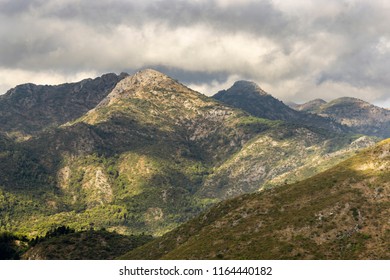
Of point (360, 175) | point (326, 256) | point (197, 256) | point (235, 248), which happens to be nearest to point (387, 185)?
point (360, 175)

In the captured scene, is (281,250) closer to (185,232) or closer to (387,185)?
(387,185)

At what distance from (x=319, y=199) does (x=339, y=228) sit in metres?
23.5

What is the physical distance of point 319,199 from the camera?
148875 millimetres

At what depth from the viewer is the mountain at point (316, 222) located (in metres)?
118

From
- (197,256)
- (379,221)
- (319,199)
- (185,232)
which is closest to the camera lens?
(379,221)

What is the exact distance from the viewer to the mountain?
388ft

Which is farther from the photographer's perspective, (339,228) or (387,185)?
(387,185)

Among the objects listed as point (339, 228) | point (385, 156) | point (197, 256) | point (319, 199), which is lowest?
point (197, 256)

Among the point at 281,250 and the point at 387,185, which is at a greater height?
the point at 387,185

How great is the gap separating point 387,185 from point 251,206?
5238 centimetres

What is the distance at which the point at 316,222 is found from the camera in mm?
131875
